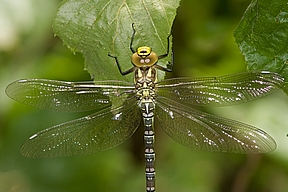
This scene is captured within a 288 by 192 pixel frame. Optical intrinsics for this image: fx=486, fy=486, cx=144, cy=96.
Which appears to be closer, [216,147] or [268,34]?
[268,34]

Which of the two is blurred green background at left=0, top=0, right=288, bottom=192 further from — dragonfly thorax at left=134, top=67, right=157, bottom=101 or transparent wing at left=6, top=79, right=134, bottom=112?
transparent wing at left=6, top=79, right=134, bottom=112

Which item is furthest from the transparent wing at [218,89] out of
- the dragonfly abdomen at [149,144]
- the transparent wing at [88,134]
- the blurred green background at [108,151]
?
the blurred green background at [108,151]

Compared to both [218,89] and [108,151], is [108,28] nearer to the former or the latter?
[218,89]

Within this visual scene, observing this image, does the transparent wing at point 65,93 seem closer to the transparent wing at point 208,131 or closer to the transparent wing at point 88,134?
the transparent wing at point 88,134

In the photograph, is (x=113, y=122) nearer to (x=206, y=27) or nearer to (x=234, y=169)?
(x=206, y=27)

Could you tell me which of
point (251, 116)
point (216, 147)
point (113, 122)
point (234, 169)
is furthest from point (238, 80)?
point (234, 169)

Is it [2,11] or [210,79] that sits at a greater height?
[2,11]

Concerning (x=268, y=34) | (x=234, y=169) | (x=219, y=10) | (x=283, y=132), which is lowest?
(x=234, y=169)

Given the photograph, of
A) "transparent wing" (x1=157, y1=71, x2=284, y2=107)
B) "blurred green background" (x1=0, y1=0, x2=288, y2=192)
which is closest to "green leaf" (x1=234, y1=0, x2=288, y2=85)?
"transparent wing" (x1=157, y1=71, x2=284, y2=107)
